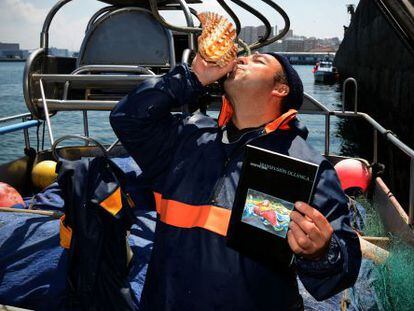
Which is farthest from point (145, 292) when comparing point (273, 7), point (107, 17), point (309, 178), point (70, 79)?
point (107, 17)

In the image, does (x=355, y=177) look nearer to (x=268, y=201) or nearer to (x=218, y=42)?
(x=218, y=42)

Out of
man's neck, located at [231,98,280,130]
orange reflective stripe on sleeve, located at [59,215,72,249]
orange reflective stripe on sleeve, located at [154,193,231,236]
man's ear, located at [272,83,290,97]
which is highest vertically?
man's ear, located at [272,83,290,97]

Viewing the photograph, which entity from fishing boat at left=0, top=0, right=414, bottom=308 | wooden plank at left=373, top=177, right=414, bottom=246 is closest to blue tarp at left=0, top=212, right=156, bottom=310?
fishing boat at left=0, top=0, right=414, bottom=308

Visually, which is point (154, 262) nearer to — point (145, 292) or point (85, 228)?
point (145, 292)

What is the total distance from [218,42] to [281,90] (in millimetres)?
371

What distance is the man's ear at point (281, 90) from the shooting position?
1.88m

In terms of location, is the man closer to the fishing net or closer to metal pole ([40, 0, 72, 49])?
the fishing net

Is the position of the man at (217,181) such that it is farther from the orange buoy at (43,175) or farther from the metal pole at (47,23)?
the orange buoy at (43,175)

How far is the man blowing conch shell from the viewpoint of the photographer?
1.54 m

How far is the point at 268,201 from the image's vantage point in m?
1.40

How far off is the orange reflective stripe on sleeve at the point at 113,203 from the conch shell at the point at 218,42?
3.01 feet

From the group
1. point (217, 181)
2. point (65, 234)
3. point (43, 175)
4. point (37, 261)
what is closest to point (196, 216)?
point (217, 181)

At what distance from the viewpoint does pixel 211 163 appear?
183 cm

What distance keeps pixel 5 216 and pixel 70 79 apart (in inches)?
53.5
